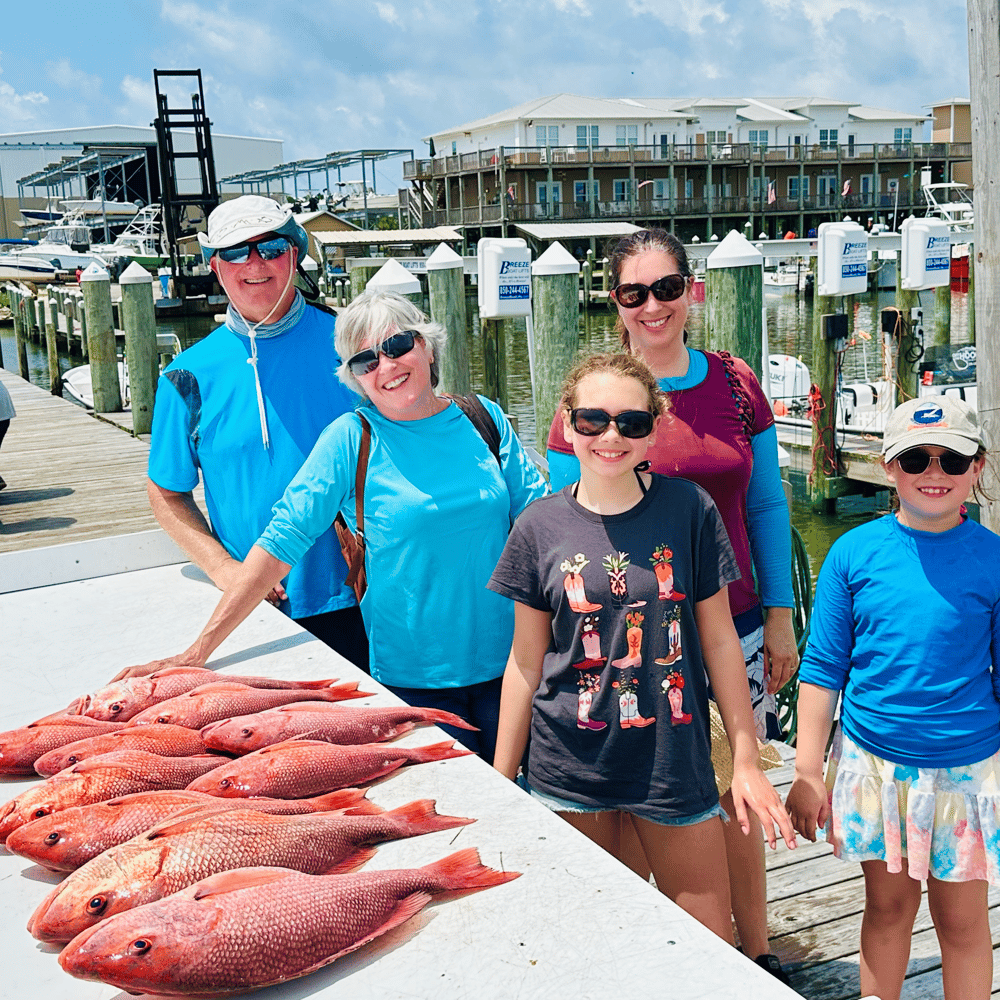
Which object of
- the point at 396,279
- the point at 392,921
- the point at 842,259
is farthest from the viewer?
→ the point at 842,259

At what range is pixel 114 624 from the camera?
2799 mm

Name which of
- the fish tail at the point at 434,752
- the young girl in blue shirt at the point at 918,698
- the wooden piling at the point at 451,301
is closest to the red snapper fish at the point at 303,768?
the fish tail at the point at 434,752

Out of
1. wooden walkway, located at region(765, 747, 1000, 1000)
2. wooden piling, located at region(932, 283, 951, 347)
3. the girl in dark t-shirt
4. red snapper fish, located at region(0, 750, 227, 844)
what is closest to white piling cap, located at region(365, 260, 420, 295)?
wooden walkway, located at region(765, 747, 1000, 1000)

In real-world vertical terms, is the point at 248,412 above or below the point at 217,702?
above

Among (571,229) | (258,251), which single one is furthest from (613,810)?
(571,229)

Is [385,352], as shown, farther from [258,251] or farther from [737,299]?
[737,299]

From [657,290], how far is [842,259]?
7940 millimetres

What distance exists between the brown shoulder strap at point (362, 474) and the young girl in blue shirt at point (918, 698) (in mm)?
1098

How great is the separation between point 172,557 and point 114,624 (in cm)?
67

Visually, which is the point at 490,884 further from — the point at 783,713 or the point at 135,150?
the point at 135,150

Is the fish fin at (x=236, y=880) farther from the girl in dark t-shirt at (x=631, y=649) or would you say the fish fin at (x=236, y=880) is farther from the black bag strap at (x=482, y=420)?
the black bag strap at (x=482, y=420)

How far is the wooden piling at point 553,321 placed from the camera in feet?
19.6

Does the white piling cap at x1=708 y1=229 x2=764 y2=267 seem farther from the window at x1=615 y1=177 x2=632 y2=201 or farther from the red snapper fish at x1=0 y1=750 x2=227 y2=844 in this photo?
the window at x1=615 y1=177 x2=632 y2=201

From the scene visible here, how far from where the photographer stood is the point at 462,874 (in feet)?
5.02
